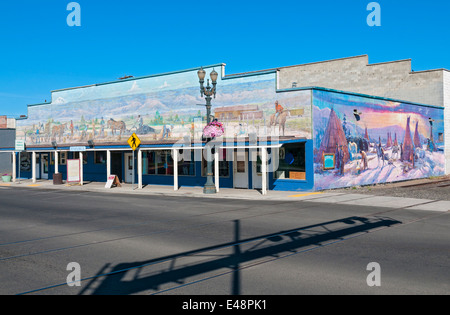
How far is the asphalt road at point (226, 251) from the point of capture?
6344 mm

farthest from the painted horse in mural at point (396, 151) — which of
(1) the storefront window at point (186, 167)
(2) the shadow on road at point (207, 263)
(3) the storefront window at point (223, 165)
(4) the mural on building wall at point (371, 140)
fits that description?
(2) the shadow on road at point (207, 263)

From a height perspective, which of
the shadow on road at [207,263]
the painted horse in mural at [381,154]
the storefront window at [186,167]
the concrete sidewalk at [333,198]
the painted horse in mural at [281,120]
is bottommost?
the shadow on road at [207,263]

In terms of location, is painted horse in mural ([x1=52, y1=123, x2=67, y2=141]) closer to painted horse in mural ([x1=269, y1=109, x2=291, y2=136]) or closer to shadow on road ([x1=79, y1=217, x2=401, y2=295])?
painted horse in mural ([x1=269, y1=109, x2=291, y2=136])

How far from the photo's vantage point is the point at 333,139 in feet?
74.4

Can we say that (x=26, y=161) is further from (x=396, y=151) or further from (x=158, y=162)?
(x=396, y=151)

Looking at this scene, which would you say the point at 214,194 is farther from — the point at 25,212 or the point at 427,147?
the point at 427,147

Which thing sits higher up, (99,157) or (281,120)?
(281,120)

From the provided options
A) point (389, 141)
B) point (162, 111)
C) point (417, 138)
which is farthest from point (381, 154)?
point (162, 111)

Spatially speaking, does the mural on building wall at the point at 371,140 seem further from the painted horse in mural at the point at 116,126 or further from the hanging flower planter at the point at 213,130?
the painted horse in mural at the point at 116,126

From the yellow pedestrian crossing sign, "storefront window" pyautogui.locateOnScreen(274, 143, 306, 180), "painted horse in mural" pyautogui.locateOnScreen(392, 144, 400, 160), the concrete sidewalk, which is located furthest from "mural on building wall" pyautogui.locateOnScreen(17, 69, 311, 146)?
"painted horse in mural" pyautogui.locateOnScreen(392, 144, 400, 160)

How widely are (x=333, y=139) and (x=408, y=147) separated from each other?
969cm

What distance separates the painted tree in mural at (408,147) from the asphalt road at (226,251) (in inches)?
619

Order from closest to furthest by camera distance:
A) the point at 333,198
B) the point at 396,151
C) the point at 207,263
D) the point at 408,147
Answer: the point at 207,263, the point at 333,198, the point at 396,151, the point at 408,147
